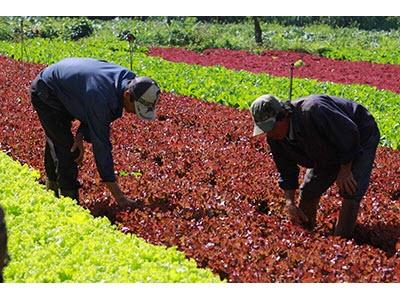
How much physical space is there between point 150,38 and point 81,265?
26.9 meters

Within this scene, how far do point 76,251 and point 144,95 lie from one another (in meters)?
1.31

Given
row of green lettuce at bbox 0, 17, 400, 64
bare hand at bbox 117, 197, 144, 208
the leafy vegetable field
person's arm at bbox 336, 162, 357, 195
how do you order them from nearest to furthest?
1. the leafy vegetable field
2. person's arm at bbox 336, 162, 357, 195
3. bare hand at bbox 117, 197, 144, 208
4. row of green lettuce at bbox 0, 17, 400, 64

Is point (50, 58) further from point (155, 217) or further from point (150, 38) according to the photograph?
point (155, 217)

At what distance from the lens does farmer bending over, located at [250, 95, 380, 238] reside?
486cm

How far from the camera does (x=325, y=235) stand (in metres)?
5.56

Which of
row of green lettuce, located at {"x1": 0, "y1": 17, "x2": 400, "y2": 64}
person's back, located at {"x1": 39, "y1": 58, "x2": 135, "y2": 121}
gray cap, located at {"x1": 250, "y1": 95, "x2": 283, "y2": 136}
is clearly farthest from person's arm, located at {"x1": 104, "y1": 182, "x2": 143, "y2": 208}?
row of green lettuce, located at {"x1": 0, "y1": 17, "x2": 400, "y2": 64}

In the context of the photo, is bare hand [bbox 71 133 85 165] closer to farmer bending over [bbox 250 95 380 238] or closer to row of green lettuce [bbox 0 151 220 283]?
row of green lettuce [bbox 0 151 220 283]

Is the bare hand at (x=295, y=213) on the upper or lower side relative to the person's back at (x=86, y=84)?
lower

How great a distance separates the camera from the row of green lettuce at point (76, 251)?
421cm

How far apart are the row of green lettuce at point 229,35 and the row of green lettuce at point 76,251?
21.5m

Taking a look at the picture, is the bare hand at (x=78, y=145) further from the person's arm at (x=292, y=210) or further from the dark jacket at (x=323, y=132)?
the person's arm at (x=292, y=210)

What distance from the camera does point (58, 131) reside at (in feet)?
19.8

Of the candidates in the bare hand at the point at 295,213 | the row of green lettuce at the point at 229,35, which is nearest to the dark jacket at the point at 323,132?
the bare hand at the point at 295,213

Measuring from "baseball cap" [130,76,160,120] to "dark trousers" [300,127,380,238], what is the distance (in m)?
1.41
